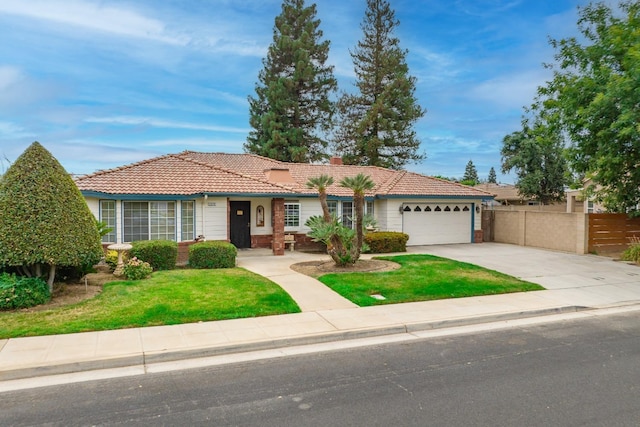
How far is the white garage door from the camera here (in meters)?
22.5

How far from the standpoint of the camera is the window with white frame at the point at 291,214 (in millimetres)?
20672

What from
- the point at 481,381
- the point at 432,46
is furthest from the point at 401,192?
the point at 481,381

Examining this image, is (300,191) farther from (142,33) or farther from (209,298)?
(209,298)

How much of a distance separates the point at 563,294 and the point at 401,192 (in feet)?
37.4

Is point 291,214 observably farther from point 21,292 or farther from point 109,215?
point 21,292

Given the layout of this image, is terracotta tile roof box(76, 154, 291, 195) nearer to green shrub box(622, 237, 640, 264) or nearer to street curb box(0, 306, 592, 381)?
street curb box(0, 306, 592, 381)

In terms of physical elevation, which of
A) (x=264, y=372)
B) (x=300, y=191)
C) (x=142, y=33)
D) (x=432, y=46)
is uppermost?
(x=432, y=46)

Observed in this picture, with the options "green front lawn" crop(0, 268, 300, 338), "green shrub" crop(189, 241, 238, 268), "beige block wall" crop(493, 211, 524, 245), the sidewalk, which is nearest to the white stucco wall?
"green shrub" crop(189, 241, 238, 268)

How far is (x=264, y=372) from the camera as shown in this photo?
623 cm

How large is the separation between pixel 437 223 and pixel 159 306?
55.1ft

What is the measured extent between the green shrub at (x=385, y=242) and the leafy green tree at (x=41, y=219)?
11759 mm

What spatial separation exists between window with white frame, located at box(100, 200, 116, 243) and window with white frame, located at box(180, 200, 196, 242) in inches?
93.5

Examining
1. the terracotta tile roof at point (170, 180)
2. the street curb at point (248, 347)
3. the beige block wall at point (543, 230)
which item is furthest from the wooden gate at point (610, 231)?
the terracotta tile roof at point (170, 180)

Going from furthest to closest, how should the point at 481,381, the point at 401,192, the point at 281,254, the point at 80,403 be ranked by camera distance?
the point at 401,192 → the point at 281,254 → the point at 481,381 → the point at 80,403
